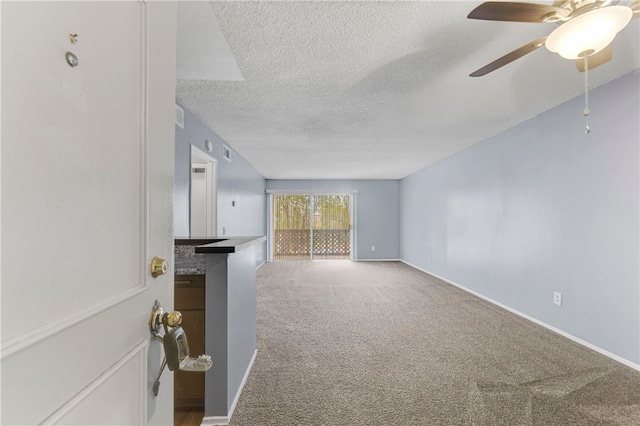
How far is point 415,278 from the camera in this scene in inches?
209

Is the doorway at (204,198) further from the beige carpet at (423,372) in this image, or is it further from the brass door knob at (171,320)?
the brass door knob at (171,320)

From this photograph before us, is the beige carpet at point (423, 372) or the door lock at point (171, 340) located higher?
the door lock at point (171, 340)

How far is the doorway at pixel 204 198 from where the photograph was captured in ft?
11.9

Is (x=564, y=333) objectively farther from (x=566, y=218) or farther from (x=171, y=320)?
(x=171, y=320)

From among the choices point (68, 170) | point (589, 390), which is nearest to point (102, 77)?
point (68, 170)

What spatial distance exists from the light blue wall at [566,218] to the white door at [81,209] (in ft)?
→ 10.3

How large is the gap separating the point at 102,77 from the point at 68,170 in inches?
7.2

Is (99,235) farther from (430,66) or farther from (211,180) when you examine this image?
(211,180)

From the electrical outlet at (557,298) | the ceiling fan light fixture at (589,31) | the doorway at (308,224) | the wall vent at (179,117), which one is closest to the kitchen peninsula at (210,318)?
the wall vent at (179,117)

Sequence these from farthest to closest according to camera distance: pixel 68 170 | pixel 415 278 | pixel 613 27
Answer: pixel 415 278
pixel 613 27
pixel 68 170

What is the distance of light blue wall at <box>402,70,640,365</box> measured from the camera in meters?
2.26

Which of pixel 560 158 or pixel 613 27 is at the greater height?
pixel 613 27

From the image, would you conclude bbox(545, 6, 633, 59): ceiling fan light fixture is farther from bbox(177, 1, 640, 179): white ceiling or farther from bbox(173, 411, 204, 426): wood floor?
bbox(173, 411, 204, 426): wood floor

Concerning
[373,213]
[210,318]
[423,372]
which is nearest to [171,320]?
[210,318]
